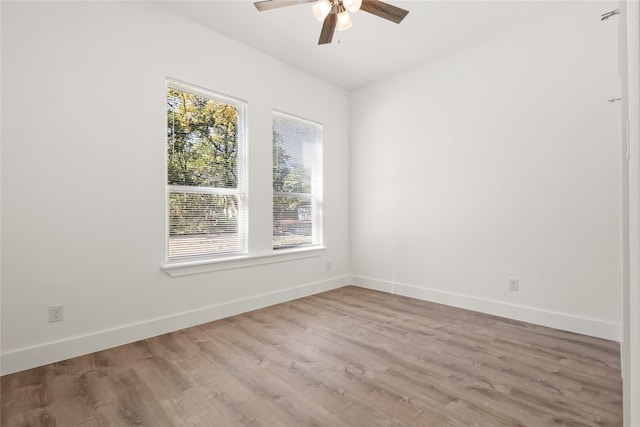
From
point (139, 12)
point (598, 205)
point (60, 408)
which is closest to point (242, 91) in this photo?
point (139, 12)

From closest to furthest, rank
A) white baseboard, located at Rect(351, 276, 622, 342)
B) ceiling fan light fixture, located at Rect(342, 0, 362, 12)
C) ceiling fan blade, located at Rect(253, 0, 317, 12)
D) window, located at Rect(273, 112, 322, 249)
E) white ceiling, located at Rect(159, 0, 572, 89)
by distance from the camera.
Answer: ceiling fan light fixture, located at Rect(342, 0, 362, 12) < ceiling fan blade, located at Rect(253, 0, 317, 12) < white baseboard, located at Rect(351, 276, 622, 342) < white ceiling, located at Rect(159, 0, 572, 89) < window, located at Rect(273, 112, 322, 249)

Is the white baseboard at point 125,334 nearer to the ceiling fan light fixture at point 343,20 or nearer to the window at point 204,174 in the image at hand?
the window at point 204,174

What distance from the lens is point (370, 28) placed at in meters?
3.22

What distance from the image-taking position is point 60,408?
5.87 ft

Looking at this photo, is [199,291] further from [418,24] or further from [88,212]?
[418,24]

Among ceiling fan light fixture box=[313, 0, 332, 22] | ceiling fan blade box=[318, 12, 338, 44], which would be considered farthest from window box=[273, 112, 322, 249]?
ceiling fan light fixture box=[313, 0, 332, 22]

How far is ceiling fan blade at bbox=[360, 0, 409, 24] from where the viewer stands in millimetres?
2260

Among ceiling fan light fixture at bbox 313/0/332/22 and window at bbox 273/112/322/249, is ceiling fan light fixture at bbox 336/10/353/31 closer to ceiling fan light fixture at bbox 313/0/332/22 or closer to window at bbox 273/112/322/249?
ceiling fan light fixture at bbox 313/0/332/22

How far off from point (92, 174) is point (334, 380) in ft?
7.80

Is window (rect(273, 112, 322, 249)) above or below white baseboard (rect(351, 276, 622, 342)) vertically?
above

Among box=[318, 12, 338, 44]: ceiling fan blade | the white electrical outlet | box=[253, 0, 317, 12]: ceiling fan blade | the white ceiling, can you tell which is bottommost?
the white electrical outlet

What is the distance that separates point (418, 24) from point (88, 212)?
3.41 meters

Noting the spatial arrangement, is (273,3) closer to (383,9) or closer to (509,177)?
(383,9)

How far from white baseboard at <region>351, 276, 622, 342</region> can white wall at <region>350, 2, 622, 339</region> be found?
1 centimetres
